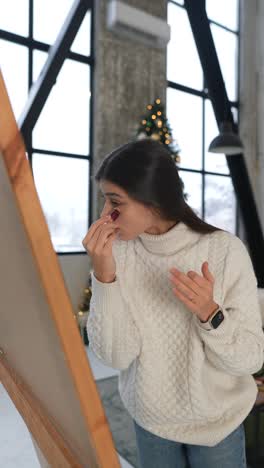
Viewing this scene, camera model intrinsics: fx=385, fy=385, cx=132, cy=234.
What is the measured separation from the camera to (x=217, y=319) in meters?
0.76

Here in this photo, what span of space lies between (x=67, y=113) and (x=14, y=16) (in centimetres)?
129

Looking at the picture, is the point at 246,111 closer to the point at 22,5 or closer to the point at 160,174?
the point at 22,5

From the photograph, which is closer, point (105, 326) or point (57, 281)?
point (57, 281)

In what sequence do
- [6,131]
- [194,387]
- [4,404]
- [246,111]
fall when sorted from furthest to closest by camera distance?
1. [246,111]
2. [4,404]
3. [194,387]
4. [6,131]

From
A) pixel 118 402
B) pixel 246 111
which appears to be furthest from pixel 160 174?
pixel 246 111

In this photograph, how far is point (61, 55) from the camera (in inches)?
133

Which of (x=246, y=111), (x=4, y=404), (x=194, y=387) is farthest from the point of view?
(x=246, y=111)

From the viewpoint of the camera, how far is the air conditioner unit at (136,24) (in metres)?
4.87

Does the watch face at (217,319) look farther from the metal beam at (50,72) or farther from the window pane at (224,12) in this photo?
the window pane at (224,12)

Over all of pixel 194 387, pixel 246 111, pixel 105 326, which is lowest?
pixel 194 387

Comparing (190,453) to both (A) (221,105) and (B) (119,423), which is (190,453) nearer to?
(B) (119,423)

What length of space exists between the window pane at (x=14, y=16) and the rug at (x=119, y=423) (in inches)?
166

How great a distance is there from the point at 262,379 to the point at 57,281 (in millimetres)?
2274

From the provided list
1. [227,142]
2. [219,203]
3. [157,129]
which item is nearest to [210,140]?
[219,203]
